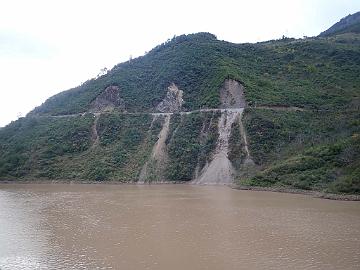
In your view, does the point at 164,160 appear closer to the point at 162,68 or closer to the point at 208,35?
the point at 162,68

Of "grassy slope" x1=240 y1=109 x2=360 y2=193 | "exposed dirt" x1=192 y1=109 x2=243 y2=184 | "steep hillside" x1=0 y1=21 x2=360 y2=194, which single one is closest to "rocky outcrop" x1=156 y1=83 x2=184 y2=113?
"steep hillside" x1=0 y1=21 x2=360 y2=194

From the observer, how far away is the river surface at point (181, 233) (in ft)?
47.2

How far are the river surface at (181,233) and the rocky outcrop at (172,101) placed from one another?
80.9ft

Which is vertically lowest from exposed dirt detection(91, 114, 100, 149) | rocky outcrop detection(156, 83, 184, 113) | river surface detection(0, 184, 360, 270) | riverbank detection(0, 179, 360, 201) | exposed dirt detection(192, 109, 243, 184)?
river surface detection(0, 184, 360, 270)

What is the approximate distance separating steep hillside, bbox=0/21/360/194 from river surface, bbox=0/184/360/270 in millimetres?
8854

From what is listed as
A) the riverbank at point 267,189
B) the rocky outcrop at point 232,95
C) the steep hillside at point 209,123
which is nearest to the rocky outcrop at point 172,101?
the steep hillside at point 209,123

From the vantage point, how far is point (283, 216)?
22.5 m

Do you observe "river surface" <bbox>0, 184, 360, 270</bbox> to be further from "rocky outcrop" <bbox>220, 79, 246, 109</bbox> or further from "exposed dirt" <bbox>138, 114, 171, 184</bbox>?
"rocky outcrop" <bbox>220, 79, 246, 109</bbox>

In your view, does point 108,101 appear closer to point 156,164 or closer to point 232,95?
point 156,164

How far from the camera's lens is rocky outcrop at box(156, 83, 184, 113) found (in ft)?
176

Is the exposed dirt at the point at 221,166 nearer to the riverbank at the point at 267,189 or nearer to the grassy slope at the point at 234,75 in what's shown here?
the riverbank at the point at 267,189

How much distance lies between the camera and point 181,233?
1859 cm

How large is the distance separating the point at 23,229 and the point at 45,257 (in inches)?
219

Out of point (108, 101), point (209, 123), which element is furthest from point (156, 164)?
point (108, 101)
